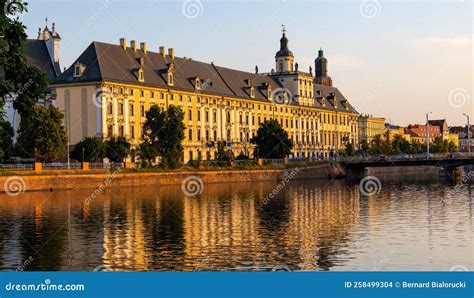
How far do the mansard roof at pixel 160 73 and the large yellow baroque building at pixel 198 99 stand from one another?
0.52ft

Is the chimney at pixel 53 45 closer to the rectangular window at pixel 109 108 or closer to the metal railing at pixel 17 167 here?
the rectangular window at pixel 109 108

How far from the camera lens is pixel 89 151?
3767 inches

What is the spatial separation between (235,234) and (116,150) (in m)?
62.4

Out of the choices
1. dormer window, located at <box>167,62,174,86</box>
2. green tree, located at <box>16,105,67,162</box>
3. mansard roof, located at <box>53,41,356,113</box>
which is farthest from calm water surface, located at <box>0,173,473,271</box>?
dormer window, located at <box>167,62,174,86</box>

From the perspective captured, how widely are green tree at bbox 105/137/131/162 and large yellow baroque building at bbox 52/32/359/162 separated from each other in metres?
8.18

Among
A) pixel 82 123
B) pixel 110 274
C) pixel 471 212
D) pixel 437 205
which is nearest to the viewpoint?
pixel 110 274

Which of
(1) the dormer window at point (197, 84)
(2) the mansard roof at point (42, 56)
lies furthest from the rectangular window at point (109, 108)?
(1) the dormer window at point (197, 84)

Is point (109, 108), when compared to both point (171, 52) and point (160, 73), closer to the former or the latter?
point (160, 73)

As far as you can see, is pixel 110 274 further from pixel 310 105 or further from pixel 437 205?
pixel 310 105

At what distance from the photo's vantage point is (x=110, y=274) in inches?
1059

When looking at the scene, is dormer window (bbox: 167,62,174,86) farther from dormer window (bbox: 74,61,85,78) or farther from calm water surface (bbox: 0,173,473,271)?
calm water surface (bbox: 0,173,473,271)

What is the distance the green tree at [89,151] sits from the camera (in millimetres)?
95312

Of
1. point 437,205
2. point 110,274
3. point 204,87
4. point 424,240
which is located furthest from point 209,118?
point 110,274

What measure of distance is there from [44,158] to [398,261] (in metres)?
64.7
